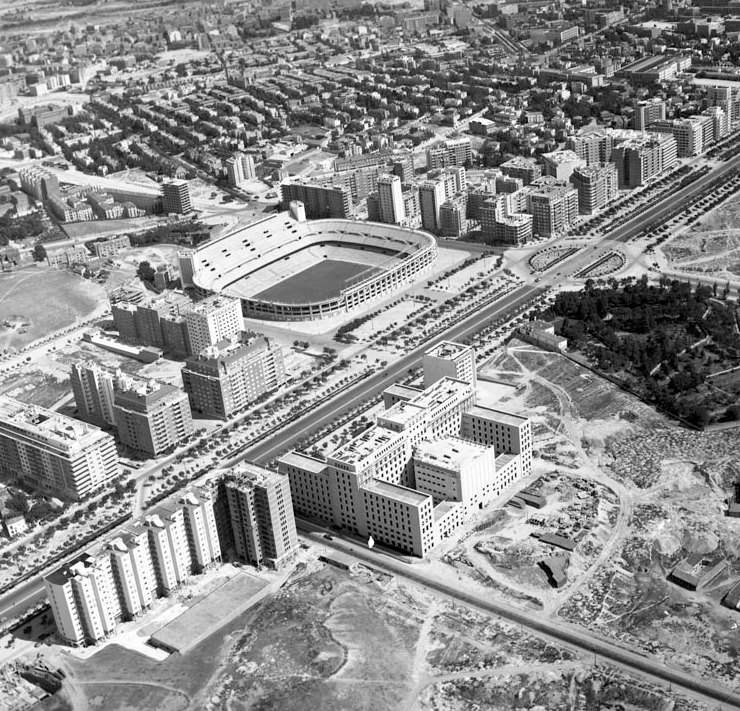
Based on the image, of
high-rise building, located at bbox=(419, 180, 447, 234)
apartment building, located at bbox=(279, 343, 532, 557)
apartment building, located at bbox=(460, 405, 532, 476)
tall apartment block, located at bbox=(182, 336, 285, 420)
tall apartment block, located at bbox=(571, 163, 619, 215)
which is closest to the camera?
apartment building, located at bbox=(279, 343, 532, 557)

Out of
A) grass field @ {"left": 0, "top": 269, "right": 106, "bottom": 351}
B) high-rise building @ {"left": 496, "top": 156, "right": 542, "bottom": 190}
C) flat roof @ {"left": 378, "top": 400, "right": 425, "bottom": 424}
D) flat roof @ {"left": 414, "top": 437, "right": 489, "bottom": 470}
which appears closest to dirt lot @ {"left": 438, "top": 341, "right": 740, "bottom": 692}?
flat roof @ {"left": 414, "top": 437, "right": 489, "bottom": 470}

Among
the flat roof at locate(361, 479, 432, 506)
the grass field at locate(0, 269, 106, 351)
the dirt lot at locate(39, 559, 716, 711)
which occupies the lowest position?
the grass field at locate(0, 269, 106, 351)

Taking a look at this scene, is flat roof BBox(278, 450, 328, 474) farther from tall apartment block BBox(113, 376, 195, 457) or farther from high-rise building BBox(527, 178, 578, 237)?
high-rise building BBox(527, 178, 578, 237)

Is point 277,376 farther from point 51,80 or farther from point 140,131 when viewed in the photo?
point 51,80

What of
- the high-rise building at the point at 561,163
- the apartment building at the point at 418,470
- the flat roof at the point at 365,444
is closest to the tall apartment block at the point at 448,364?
the apartment building at the point at 418,470

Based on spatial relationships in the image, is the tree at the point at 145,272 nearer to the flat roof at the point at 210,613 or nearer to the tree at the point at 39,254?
the tree at the point at 39,254

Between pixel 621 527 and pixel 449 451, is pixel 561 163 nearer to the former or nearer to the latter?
pixel 449 451
